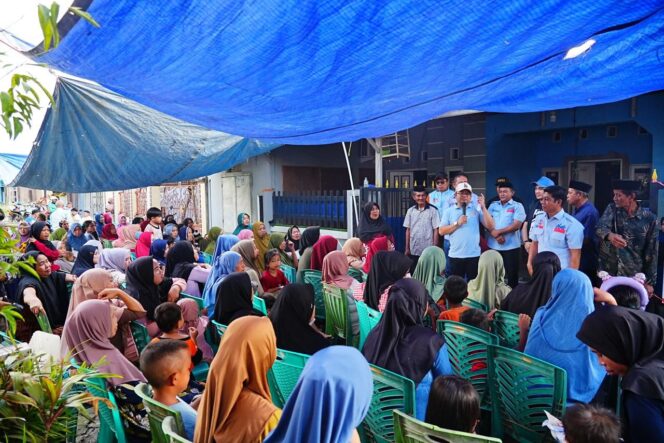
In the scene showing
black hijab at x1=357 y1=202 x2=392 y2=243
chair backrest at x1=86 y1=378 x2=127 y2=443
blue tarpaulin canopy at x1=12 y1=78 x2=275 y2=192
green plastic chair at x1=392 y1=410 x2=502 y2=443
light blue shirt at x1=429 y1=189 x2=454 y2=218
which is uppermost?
blue tarpaulin canopy at x1=12 y1=78 x2=275 y2=192

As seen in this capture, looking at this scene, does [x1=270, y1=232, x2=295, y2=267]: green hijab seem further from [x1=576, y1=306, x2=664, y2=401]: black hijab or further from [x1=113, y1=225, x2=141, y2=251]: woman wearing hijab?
[x1=576, y1=306, x2=664, y2=401]: black hijab

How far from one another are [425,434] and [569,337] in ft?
4.55

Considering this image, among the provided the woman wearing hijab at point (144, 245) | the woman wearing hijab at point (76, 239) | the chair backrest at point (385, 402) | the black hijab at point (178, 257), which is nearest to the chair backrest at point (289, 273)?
the black hijab at point (178, 257)

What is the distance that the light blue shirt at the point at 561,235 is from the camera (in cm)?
477

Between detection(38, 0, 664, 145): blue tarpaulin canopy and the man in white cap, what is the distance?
1.95m

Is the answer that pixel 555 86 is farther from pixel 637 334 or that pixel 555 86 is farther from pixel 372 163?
pixel 372 163

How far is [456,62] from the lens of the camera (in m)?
2.80

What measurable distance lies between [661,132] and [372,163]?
25.8 feet

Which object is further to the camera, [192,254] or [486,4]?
[192,254]

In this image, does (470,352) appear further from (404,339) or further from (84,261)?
(84,261)

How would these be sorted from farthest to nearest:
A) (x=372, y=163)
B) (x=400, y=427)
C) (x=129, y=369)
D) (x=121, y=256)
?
(x=372, y=163) < (x=121, y=256) < (x=129, y=369) < (x=400, y=427)

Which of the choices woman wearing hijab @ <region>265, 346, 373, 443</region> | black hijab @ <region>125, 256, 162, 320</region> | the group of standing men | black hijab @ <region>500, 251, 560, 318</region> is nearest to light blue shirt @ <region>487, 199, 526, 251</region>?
the group of standing men

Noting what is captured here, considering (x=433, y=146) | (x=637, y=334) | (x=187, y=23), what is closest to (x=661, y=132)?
(x=433, y=146)

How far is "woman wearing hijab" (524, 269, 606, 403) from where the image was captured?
2.64 m
